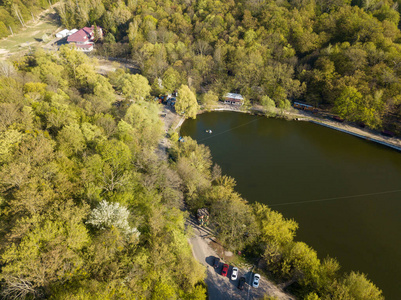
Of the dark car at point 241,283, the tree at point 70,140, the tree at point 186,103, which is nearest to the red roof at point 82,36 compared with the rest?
the tree at point 186,103

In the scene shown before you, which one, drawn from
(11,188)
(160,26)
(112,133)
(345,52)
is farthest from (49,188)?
(160,26)

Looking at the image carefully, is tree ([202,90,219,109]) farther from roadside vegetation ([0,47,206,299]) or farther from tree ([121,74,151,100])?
roadside vegetation ([0,47,206,299])

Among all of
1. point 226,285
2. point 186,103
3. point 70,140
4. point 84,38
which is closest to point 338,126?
point 186,103

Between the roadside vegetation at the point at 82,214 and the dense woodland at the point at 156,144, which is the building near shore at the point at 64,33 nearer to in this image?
the dense woodland at the point at 156,144

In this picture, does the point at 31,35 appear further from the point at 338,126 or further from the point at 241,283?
the point at 241,283

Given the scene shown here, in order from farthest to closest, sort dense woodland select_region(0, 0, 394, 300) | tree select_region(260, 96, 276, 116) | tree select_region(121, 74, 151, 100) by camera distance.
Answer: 1. tree select_region(260, 96, 276, 116)
2. tree select_region(121, 74, 151, 100)
3. dense woodland select_region(0, 0, 394, 300)

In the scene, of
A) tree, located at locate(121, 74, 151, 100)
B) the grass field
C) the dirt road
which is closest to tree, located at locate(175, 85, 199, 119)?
tree, located at locate(121, 74, 151, 100)

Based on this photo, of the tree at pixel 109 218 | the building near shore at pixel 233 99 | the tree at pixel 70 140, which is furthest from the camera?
the building near shore at pixel 233 99
